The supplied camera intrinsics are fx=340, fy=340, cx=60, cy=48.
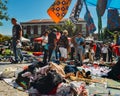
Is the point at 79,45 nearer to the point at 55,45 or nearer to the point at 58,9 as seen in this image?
the point at 55,45

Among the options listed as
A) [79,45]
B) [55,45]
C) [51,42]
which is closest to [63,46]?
[79,45]

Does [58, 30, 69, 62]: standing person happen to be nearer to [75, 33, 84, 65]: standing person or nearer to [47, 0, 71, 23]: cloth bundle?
[75, 33, 84, 65]: standing person

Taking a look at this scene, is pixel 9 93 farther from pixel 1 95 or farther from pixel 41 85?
pixel 41 85

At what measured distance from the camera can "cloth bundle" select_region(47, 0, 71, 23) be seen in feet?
46.5

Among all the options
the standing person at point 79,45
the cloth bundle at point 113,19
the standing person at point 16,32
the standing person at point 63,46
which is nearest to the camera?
the standing person at point 16,32

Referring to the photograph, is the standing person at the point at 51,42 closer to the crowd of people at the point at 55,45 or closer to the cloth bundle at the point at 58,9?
the crowd of people at the point at 55,45

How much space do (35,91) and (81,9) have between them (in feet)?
30.7

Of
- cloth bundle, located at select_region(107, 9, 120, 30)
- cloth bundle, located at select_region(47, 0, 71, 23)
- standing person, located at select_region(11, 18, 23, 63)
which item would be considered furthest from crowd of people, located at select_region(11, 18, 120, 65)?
cloth bundle, located at select_region(107, 9, 120, 30)

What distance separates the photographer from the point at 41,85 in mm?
6289

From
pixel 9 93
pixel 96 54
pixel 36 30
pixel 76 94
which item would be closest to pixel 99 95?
pixel 76 94

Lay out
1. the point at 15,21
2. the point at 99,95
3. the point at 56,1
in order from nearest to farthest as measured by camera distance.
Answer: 1. the point at 99,95
2. the point at 15,21
3. the point at 56,1

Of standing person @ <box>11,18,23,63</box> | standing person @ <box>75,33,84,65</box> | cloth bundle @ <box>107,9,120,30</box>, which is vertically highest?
cloth bundle @ <box>107,9,120,30</box>

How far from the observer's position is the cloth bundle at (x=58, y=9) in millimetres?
14172

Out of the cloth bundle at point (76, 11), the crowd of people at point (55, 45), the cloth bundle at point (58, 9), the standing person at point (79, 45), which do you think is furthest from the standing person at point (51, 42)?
the cloth bundle at point (76, 11)
